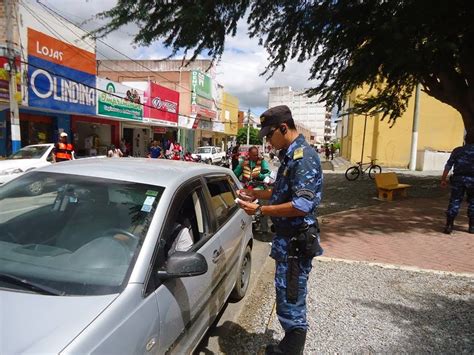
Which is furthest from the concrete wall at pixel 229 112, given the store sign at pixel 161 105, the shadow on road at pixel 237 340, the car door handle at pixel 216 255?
the car door handle at pixel 216 255

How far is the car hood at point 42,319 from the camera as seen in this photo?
1522mm

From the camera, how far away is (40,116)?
18719 millimetres

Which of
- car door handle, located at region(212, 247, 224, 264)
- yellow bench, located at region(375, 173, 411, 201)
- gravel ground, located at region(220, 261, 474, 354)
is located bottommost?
gravel ground, located at region(220, 261, 474, 354)

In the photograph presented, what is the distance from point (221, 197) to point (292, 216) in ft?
4.15

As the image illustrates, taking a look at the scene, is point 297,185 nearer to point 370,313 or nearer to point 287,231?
point 287,231

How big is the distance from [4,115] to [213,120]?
3134 cm

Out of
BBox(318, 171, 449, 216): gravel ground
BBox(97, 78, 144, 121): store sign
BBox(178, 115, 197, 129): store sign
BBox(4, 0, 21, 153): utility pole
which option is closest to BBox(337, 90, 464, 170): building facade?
BBox(318, 171, 449, 216): gravel ground

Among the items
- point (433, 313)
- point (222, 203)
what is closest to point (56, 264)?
point (222, 203)

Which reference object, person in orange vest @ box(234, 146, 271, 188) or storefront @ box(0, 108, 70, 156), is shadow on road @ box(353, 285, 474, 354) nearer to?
person in orange vest @ box(234, 146, 271, 188)

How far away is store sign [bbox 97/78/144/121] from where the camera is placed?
20984 millimetres

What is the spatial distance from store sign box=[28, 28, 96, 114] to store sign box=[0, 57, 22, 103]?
0.57 metres

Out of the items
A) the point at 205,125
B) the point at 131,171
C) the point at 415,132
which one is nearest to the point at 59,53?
the point at 131,171

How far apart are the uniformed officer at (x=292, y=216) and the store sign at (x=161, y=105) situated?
968 inches

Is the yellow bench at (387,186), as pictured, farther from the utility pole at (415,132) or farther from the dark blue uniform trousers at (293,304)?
the utility pole at (415,132)
